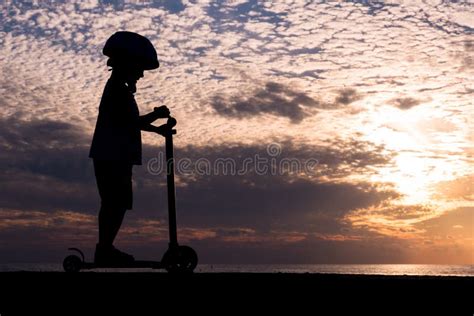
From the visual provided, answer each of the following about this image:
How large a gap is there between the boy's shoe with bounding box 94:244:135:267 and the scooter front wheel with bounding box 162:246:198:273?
0.70 metres

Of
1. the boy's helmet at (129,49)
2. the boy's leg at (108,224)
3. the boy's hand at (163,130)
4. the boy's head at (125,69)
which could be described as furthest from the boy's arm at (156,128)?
the boy's leg at (108,224)

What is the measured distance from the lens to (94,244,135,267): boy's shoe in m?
7.83

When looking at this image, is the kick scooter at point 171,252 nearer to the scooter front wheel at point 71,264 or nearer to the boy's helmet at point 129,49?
the scooter front wheel at point 71,264

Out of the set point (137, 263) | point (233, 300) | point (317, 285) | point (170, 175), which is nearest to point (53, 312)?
point (233, 300)

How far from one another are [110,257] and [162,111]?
2199mm

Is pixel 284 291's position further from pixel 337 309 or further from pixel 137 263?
pixel 137 263

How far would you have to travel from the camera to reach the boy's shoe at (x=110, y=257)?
7832mm

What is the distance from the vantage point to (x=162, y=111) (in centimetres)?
859

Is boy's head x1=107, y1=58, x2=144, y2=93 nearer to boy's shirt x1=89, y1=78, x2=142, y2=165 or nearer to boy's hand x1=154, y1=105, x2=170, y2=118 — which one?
boy's shirt x1=89, y1=78, x2=142, y2=165

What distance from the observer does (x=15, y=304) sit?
174 inches

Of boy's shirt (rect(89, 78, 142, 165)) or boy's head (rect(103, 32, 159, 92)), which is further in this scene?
boy's head (rect(103, 32, 159, 92))

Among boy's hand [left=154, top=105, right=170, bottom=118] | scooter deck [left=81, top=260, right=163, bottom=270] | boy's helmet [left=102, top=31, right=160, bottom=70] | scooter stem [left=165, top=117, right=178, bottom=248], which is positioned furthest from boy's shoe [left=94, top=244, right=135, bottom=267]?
boy's helmet [left=102, top=31, right=160, bottom=70]

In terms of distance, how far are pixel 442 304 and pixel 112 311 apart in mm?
2428

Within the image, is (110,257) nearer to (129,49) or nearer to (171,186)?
(171,186)
